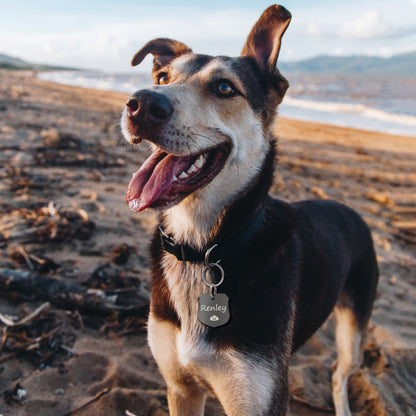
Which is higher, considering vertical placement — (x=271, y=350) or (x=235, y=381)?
(x=271, y=350)

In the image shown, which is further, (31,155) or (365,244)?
(31,155)

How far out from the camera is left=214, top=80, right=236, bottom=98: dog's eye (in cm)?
251

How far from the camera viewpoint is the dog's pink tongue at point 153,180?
83.0 inches

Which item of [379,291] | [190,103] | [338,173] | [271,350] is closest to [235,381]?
[271,350]

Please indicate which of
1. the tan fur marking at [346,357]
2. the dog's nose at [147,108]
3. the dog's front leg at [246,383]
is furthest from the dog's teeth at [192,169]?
the tan fur marking at [346,357]

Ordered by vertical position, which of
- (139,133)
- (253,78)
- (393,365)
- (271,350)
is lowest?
(393,365)

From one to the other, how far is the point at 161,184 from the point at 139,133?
0.31m

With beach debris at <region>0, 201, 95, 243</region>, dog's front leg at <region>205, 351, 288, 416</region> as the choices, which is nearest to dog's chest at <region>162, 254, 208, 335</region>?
dog's front leg at <region>205, 351, 288, 416</region>

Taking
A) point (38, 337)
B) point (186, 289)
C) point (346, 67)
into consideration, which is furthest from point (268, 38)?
point (346, 67)

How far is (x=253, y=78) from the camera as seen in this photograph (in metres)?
2.68

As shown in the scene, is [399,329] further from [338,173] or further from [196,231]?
[338,173]

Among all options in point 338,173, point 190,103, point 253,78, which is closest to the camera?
point 190,103

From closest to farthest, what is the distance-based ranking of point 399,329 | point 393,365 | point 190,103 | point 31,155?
point 190,103 < point 393,365 < point 399,329 < point 31,155

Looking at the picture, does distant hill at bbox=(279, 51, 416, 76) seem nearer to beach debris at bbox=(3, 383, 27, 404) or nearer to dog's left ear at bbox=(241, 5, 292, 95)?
dog's left ear at bbox=(241, 5, 292, 95)
